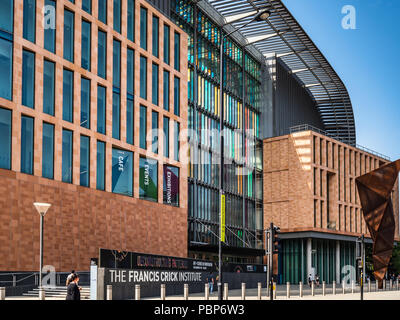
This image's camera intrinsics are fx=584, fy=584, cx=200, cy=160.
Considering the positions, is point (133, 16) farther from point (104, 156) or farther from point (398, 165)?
point (398, 165)

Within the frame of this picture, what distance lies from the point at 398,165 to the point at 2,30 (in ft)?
100

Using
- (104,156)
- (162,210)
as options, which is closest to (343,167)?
(162,210)

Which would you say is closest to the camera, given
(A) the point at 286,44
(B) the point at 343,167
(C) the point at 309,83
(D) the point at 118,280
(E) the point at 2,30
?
(D) the point at 118,280

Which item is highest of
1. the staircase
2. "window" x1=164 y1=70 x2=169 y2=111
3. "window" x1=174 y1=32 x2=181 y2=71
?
"window" x1=174 y1=32 x2=181 y2=71

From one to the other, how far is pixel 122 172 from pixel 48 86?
29.7 feet

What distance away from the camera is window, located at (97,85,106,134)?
40000 mm

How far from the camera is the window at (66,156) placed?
36188 millimetres

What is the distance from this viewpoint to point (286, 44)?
6406cm

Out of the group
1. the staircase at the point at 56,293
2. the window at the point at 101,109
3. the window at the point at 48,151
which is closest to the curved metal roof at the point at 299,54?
the window at the point at 101,109

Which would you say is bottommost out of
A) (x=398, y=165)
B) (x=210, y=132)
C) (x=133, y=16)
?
(x=398, y=165)

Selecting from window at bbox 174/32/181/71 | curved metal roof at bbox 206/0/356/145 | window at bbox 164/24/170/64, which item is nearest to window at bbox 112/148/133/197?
window at bbox 164/24/170/64

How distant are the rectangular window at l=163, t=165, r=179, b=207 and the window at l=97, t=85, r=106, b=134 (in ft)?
25.9

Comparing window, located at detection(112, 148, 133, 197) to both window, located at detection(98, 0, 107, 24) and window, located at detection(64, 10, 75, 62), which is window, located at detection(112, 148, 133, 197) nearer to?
window, located at detection(64, 10, 75, 62)

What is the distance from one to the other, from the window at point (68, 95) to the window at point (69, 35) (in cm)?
103
